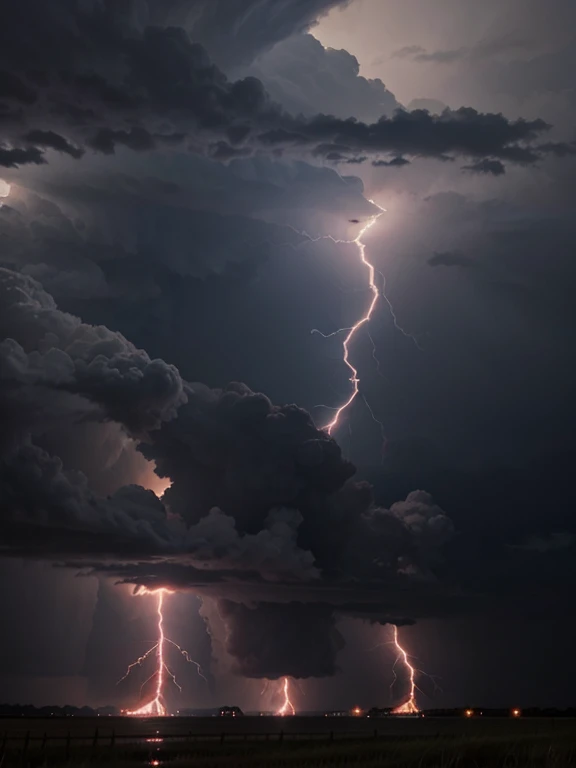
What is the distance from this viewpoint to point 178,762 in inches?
2532

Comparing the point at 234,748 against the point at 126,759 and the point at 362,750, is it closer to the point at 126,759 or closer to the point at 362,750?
the point at 126,759

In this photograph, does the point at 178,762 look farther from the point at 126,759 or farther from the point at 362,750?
the point at 362,750

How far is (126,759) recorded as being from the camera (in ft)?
228

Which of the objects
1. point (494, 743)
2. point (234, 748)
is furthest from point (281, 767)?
point (234, 748)

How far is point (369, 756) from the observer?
58.4 meters

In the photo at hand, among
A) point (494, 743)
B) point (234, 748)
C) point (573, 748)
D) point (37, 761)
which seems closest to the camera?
point (573, 748)

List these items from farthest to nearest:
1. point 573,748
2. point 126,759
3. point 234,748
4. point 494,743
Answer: point 234,748, point 126,759, point 494,743, point 573,748

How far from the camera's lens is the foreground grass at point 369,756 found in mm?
43656

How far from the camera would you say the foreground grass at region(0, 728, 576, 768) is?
43.7m

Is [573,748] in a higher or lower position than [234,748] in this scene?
lower

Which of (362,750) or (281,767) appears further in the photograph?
(362,750)

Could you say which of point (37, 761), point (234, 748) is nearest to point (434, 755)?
point (37, 761)

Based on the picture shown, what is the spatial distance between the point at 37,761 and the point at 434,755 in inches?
1112

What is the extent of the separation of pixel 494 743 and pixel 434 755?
4.71m
